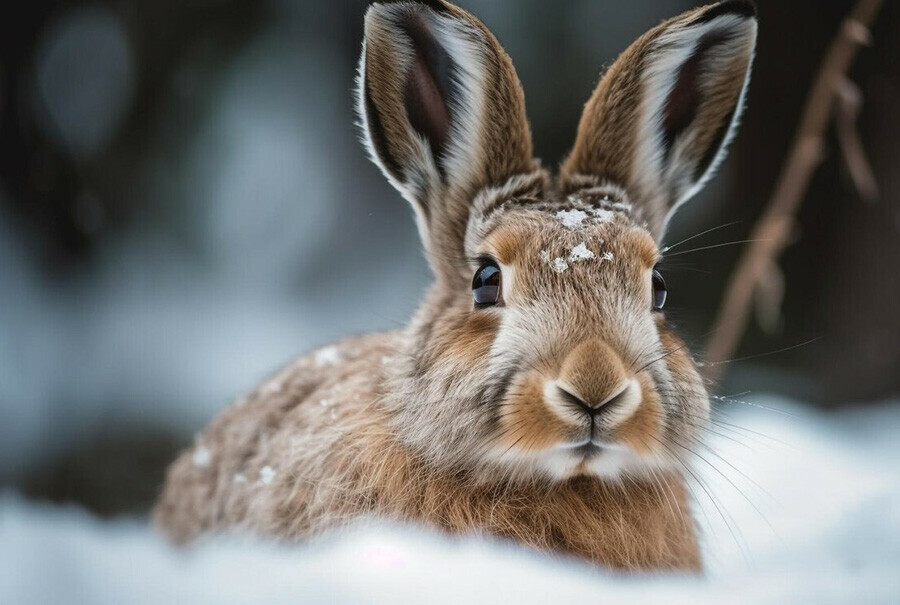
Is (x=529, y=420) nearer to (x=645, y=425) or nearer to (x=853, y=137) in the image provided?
(x=645, y=425)

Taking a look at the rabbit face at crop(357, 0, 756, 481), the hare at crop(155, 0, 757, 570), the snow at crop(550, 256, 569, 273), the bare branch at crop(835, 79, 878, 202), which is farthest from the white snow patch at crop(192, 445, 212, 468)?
the bare branch at crop(835, 79, 878, 202)

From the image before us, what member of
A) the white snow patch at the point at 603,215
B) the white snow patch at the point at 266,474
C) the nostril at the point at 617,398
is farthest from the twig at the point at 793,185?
the white snow patch at the point at 266,474

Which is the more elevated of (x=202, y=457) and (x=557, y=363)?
(x=557, y=363)

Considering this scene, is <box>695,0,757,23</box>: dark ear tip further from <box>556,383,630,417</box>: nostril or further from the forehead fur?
<box>556,383,630,417</box>: nostril

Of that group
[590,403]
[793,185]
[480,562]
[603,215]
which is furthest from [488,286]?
[793,185]

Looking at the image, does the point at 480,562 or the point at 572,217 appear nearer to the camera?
the point at 480,562
